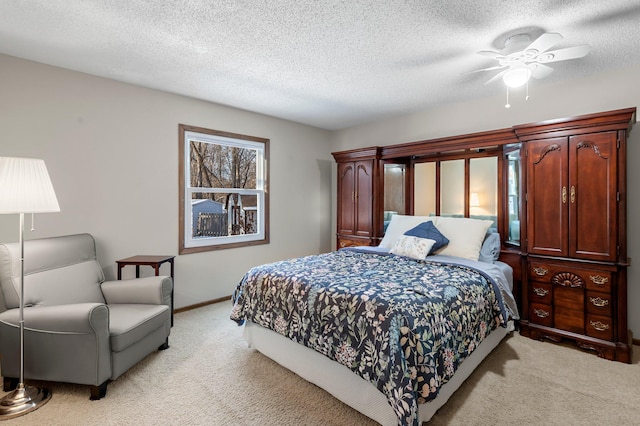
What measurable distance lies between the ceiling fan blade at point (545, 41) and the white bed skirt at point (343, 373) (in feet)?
7.39

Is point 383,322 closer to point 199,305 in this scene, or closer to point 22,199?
point 22,199

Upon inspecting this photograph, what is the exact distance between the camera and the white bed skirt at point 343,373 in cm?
182

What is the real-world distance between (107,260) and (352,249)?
2.66 m

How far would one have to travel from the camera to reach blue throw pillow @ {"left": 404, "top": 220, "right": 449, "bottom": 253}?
10.9ft

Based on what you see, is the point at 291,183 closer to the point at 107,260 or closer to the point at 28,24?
the point at 107,260

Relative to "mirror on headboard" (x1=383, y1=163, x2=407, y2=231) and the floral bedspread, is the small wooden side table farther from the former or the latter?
"mirror on headboard" (x1=383, y1=163, x2=407, y2=231)

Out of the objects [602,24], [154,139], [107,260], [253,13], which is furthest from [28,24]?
[602,24]

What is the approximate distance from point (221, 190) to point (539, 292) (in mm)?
3850

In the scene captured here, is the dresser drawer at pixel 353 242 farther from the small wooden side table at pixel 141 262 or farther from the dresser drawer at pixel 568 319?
the small wooden side table at pixel 141 262

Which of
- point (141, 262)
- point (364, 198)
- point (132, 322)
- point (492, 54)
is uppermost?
point (492, 54)

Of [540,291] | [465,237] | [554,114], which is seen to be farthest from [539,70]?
[540,291]

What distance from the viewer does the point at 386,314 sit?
5.82ft

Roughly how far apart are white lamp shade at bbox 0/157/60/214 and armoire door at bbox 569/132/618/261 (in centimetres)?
416

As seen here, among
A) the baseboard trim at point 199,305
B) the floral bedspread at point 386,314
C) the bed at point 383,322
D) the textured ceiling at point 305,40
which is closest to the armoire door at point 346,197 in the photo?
the textured ceiling at point 305,40
